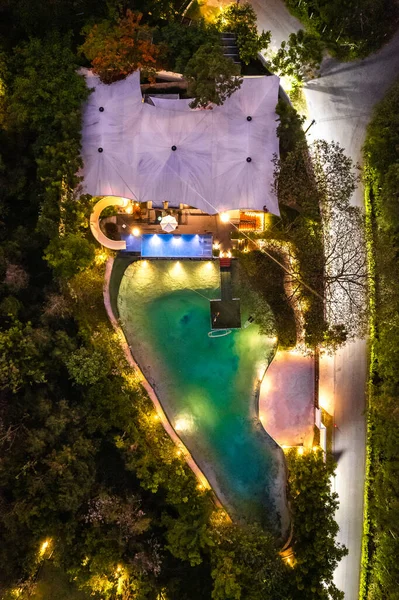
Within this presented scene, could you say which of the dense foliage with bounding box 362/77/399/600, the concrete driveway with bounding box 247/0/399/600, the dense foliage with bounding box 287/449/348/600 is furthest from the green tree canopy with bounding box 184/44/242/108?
the dense foliage with bounding box 287/449/348/600

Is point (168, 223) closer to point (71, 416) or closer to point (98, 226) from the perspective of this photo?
point (98, 226)

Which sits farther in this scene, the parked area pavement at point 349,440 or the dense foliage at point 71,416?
the parked area pavement at point 349,440

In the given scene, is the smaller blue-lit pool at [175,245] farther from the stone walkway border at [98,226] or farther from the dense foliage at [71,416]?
the dense foliage at [71,416]

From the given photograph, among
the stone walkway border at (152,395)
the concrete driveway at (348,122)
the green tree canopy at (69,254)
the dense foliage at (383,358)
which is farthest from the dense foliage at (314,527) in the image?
the green tree canopy at (69,254)

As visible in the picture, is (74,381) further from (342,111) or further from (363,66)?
(363,66)

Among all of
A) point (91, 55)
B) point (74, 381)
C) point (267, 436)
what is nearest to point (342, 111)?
point (91, 55)

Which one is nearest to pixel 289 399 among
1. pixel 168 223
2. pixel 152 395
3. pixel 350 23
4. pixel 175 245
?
pixel 152 395
